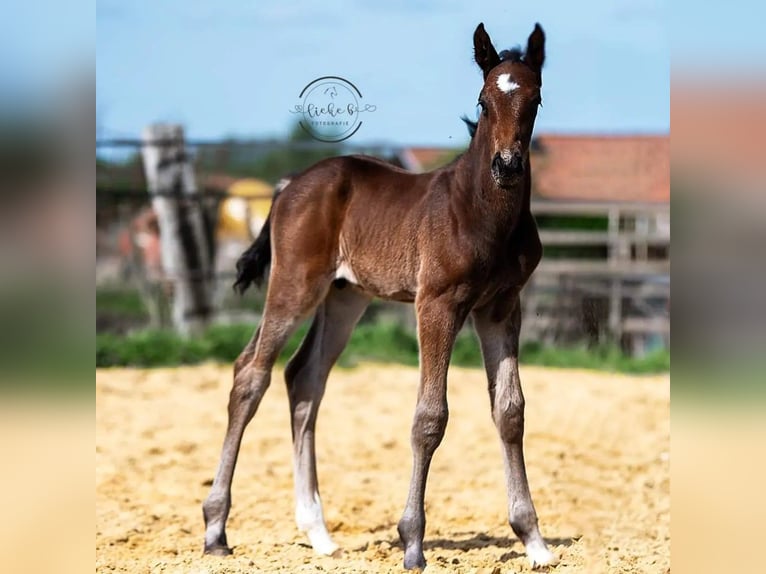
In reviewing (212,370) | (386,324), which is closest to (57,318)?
(212,370)

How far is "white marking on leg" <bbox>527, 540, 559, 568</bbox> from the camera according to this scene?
5078 mm

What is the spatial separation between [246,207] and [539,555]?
8641mm

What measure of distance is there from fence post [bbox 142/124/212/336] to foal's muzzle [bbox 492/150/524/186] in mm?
8679

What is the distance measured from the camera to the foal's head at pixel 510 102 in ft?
14.5

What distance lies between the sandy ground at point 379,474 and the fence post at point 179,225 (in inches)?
72.8

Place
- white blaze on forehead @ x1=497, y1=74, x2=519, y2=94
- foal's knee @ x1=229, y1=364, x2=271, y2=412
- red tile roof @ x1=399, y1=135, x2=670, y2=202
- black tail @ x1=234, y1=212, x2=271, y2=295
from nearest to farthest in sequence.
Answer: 1. white blaze on forehead @ x1=497, y1=74, x2=519, y2=94
2. foal's knee @ x1=229, y1=364, x2=271, y2=412
3. black tail @ x1=234, y1=212, x2=271, y2=295
4. red tile roof @ x1=399, y1=135, x2=670, y2=202

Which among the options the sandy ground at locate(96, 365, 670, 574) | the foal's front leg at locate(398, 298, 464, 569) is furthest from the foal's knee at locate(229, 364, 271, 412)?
the foal's front leg at locate(398, 298, 464, 569)

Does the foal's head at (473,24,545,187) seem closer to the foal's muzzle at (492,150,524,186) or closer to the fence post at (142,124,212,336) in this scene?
the foal's muzzle at (492,150,524,186)

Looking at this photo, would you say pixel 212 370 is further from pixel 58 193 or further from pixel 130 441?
pixel 58 193

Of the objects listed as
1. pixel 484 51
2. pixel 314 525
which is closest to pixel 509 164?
pixel 484 51

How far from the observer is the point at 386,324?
1262cm

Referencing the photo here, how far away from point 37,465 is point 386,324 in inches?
378

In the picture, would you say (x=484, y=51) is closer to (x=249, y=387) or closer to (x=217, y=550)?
(x=249, y=387)

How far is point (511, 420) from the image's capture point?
5184 millimetres
